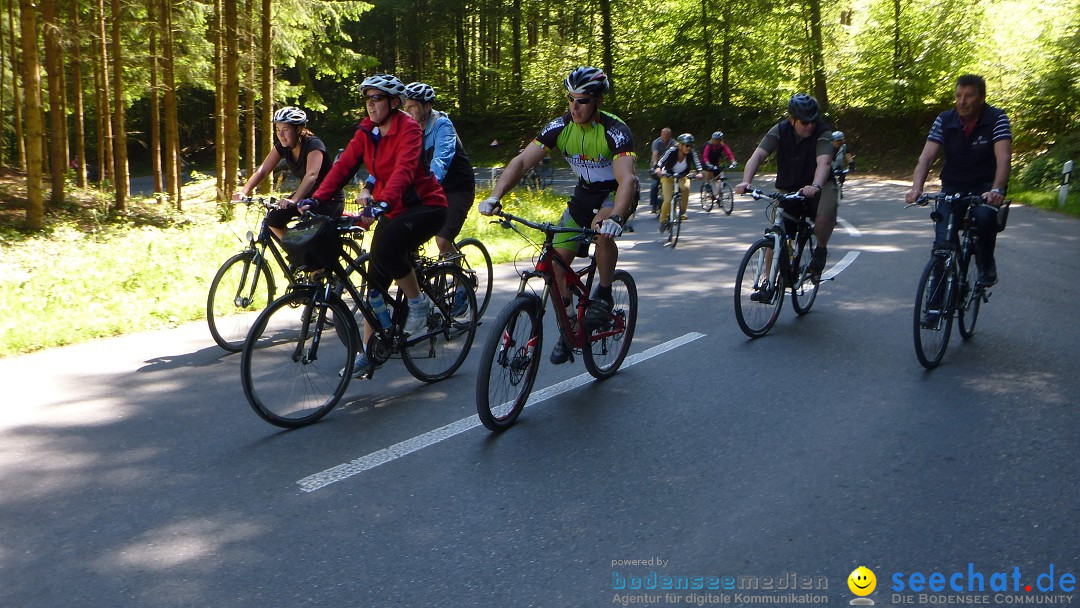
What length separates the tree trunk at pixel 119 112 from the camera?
67.5 feet

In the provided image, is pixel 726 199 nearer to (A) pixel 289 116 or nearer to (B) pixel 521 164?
(A) pixel 289 116

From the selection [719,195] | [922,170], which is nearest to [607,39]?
[719,195]

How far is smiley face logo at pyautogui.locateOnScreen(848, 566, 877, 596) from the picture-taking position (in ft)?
11.5

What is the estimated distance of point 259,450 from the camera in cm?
510

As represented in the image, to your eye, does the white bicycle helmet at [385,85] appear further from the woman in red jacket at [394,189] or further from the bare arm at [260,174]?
the bare arm at [260,174]

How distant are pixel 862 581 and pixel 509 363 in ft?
7.89

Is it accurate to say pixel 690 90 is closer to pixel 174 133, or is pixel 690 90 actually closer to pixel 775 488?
pixel 174 133

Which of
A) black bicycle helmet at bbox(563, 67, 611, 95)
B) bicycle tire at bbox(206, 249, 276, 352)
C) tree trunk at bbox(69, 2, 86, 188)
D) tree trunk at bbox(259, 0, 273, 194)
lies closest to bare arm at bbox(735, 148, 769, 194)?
black bicycle helmet at bbox(563, 67, 611, 95)

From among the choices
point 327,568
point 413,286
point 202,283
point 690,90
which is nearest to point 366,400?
point 413,286

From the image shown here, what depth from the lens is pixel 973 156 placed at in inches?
278

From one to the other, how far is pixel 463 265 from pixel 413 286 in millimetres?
1516

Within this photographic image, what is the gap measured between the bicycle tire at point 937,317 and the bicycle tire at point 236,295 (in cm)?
492

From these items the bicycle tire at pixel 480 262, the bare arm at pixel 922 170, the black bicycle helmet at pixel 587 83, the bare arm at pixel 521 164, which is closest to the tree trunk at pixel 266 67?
the bicycle tire at pixel 480 262

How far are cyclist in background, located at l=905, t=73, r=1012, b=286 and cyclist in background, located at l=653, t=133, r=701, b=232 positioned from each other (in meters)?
7.93
